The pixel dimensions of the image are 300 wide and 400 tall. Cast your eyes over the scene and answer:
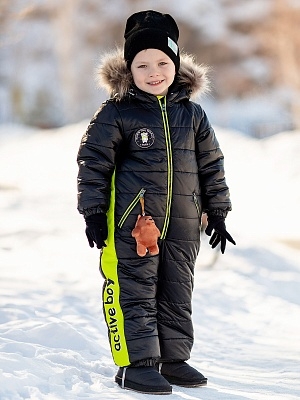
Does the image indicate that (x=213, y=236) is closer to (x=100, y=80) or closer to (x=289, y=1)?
(x=100, y=80)

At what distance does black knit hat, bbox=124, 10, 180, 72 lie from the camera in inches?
158

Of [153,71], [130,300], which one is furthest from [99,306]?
A: [153,71]

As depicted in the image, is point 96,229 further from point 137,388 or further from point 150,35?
point 150,35

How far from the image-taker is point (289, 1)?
3028 cm

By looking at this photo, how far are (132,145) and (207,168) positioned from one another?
0.38 metres

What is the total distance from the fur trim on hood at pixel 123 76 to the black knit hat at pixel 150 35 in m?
0.05

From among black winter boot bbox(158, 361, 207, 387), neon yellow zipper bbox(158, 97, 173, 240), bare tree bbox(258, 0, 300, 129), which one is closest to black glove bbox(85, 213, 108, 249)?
neon yellow zipper bbox(158, 97, 173, 240)

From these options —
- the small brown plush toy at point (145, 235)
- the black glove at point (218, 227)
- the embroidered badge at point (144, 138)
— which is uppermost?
the embroidered badge at point (144, 138)

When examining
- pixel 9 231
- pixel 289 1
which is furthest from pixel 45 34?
pixel 9 231

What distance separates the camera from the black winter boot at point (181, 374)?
3967 millimetres

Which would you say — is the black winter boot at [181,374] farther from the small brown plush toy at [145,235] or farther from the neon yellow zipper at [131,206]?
the neon yellow zipper at [131,206]

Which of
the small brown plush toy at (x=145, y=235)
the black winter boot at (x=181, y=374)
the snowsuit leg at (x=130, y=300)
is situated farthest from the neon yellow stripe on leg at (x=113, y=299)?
the black winter boot at (x=181, y=374)

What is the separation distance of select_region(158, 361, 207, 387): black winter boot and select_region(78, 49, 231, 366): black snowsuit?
5cm

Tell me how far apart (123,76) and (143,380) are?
131 centimetres
